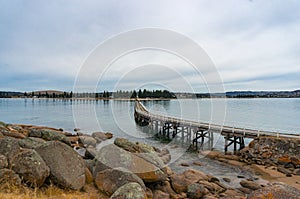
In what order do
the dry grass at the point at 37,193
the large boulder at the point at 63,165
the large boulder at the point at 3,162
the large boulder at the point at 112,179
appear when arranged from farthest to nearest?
the large boulder at the point at 112,179
the large boulder at the point at 63,165
the large boulder at the point at 3,162
the dry grass at the point at 37,193

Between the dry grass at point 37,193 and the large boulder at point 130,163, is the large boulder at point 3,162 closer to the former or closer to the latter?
the dry grass at point 37,193

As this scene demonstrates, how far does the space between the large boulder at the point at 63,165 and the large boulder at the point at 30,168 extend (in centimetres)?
46

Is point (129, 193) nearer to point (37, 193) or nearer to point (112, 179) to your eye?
point (112, 179)

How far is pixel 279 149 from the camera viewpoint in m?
18.5

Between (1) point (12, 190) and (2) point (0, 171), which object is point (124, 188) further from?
(2) point (0, 171)

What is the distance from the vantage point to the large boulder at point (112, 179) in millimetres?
9078

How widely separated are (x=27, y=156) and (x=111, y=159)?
3.72 metres

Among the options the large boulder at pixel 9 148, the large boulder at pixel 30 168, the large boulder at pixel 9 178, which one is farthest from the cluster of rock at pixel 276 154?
the large boulder at pixel 9 148

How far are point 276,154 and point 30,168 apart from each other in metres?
17.7

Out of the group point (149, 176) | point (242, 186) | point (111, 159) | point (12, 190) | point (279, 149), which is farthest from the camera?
point (279, 149)

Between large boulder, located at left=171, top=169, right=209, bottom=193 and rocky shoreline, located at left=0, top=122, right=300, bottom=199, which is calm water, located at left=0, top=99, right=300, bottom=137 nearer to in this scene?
large boulder, located at left=171, top=169, right=209, bottom=193

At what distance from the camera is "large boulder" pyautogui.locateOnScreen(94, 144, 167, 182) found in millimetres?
10250

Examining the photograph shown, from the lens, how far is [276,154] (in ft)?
60.6

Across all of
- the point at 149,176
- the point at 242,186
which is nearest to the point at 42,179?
the point at 149,176
